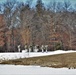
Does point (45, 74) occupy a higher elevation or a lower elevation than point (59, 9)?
lower

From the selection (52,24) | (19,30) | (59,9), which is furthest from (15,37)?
(59,9)

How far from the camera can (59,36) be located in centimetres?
3906

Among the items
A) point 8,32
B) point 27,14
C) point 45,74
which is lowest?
point 45,74

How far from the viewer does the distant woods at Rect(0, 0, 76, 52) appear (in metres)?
38.0

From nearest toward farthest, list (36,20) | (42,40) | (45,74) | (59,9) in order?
(45,74) → (42,40) → (36,20) → (59,9)

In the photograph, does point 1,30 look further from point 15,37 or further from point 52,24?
point 52,24

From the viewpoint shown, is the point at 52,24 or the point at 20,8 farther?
the point at 20,8

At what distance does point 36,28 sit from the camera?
1599 inches

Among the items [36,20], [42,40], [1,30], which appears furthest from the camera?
[36,20]

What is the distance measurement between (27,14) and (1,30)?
22.5 feet

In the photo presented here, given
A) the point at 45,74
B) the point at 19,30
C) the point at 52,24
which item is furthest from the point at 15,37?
the point at 45,74

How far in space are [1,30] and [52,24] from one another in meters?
8.51

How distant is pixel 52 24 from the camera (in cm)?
3969

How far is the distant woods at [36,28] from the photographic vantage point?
125 ft
